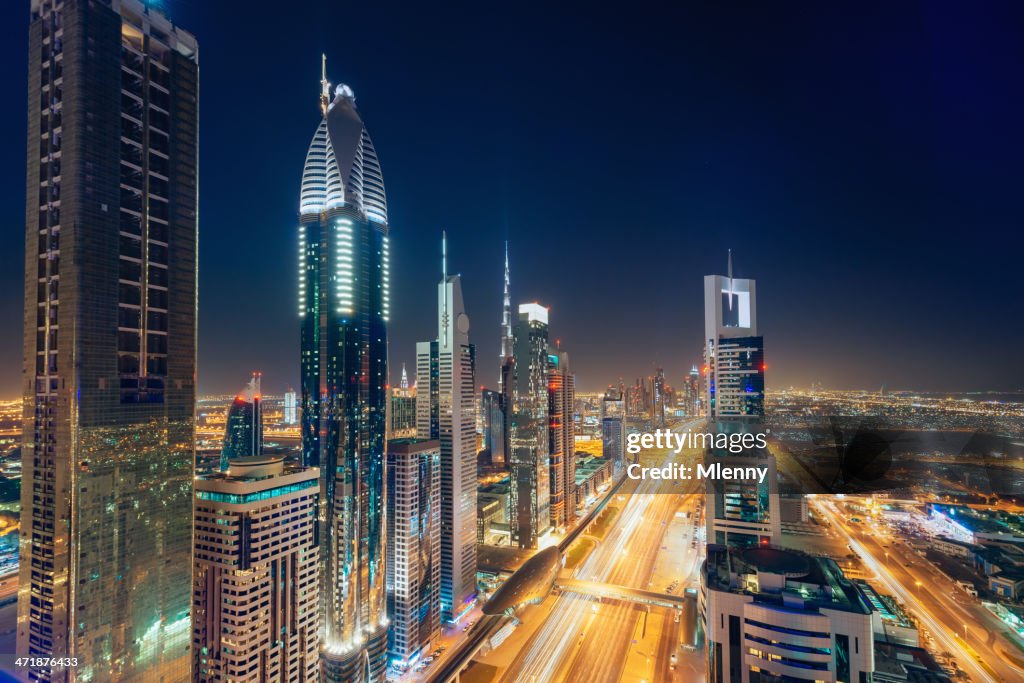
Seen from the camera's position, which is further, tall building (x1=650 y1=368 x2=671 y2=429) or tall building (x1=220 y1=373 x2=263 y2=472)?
tall building (x1=650 y1=368 x2=671 y2=429)

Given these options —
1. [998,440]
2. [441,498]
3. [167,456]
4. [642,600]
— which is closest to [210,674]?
[167,456]

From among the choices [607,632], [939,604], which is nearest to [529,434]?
[607,632]

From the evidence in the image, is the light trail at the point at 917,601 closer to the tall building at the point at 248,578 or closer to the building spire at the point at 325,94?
the tall building at the point at 248,578

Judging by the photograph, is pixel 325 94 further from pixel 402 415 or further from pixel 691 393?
pixel 691 393

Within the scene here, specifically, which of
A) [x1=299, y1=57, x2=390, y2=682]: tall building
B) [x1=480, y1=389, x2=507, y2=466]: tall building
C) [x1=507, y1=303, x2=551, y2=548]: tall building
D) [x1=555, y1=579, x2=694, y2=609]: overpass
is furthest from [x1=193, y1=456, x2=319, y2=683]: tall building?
[x1=480, y1=389, x2=507, y2=466]: tall building

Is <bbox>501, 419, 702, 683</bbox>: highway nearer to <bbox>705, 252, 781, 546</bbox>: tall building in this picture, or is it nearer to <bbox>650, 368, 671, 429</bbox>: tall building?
<bbox>705, 252, 781, 546</bbox>: tall building

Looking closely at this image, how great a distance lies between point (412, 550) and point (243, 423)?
6112 mm

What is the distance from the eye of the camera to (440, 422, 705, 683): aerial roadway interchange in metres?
8.39

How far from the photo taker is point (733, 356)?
8516 mm

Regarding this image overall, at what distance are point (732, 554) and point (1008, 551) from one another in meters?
7.24

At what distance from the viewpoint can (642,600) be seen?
10.9 meters

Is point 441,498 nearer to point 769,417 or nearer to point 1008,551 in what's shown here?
point 769,417

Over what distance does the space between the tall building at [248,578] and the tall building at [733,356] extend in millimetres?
7442

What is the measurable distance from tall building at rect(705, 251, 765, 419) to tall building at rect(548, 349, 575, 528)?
878 centimetres
